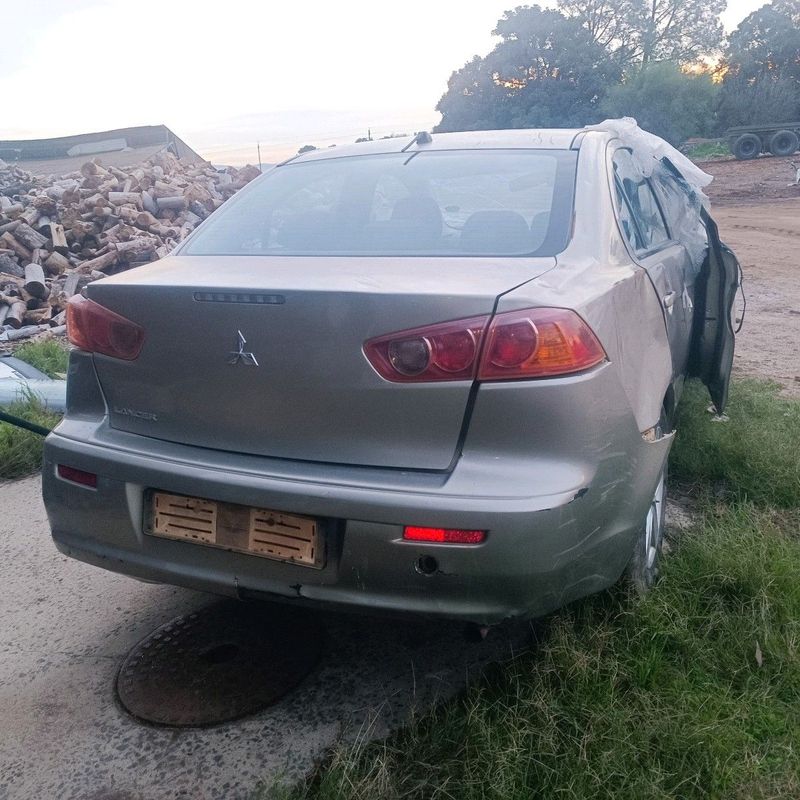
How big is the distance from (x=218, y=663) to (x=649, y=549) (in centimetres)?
147

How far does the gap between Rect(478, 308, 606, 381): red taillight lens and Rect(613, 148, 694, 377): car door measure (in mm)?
821

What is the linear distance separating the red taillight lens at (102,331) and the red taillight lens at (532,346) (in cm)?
96

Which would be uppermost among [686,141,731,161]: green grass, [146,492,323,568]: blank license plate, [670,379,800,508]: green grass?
[146,492,323,568]: blank license plate

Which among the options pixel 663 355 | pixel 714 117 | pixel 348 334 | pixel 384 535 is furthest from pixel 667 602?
pixel 714 117

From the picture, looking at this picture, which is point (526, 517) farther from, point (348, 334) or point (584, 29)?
point (584, 29)

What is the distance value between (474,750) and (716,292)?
102 inches

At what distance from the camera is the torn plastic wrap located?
139 inches

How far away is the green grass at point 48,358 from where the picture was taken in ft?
21.3

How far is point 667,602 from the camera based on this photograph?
260cm

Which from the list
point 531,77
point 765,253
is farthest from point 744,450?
point 531,77

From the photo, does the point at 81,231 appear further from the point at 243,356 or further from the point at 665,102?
the point at 665,102

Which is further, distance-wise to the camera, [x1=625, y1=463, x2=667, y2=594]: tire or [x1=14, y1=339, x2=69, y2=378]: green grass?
[x1=14, y1=339, x2=69, y2=378]: green grass

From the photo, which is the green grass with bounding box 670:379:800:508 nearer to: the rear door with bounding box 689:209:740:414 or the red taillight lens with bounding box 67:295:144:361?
the rear door with bounding box 689:209:740:414

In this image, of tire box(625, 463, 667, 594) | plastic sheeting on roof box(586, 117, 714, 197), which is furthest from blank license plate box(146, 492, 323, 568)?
plastic sheeting on roof box(586, 117, 714, 197)
